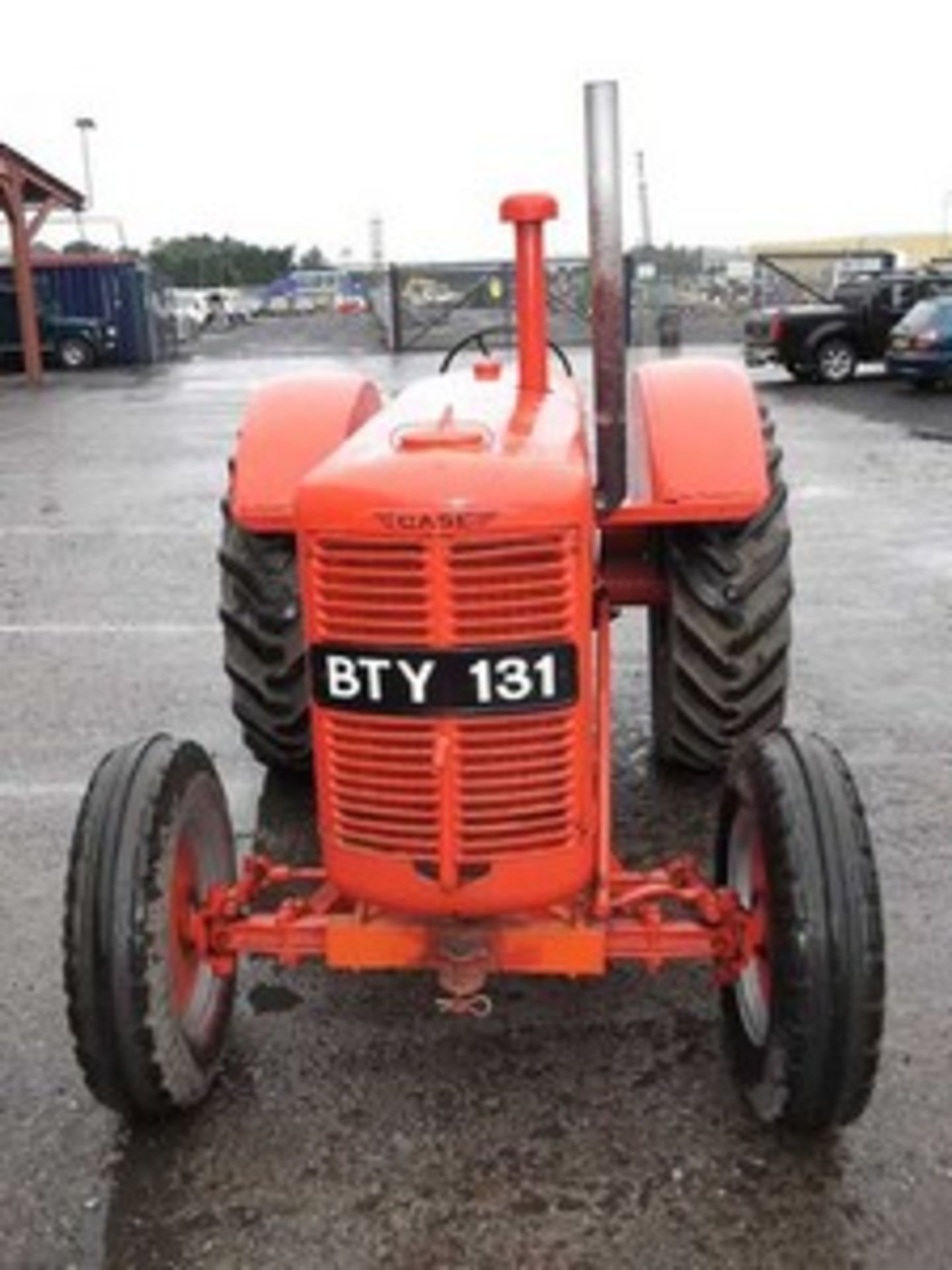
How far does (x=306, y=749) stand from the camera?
4.95m

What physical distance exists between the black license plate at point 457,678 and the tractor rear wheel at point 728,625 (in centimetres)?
150

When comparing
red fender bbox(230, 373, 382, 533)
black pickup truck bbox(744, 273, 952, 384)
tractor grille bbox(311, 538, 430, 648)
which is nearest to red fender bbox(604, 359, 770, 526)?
red fender bbox(230, 373, 382, 533)

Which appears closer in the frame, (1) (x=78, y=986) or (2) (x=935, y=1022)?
(1) (x=78, y=986)

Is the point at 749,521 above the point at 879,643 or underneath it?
above

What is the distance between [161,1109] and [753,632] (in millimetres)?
2238

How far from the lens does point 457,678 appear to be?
9.60ft

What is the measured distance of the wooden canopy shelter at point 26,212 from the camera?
86.7 feet

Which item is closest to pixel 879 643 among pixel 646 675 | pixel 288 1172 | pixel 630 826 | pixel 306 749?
pixel 646 675

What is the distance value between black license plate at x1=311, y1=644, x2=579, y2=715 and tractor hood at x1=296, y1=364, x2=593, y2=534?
0.85 ft

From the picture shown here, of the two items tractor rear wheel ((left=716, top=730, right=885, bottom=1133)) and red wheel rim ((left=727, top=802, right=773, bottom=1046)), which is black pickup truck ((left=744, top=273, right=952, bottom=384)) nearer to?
red wheel rim ((left=727, top=802, right=773, bottom=1046))

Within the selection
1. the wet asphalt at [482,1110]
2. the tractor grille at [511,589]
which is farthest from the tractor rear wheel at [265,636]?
the tractor grille at [511,589]

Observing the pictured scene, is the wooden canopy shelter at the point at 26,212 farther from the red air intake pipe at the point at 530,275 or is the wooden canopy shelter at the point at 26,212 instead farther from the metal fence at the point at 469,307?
the red air intake pipe at the point at 530,275

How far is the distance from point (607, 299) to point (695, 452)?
39.0 inches

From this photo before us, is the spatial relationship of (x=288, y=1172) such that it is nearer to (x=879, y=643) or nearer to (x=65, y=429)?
(x=879, y=643)
